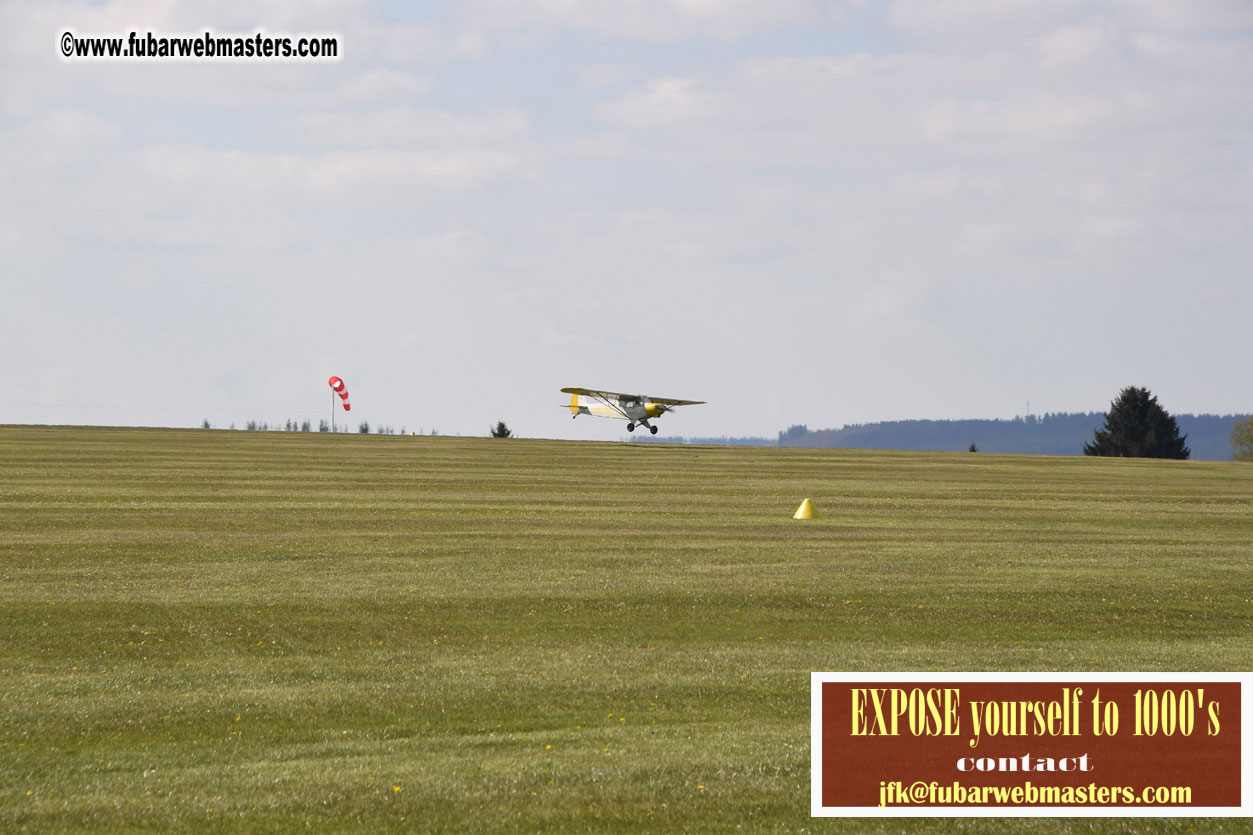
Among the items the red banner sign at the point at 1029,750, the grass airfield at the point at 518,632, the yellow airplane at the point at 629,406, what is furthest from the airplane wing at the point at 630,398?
the red banner sign at the point at 1029,750

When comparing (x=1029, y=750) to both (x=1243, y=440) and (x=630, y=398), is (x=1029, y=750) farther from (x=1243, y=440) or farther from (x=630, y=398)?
(x=1243, y=440)

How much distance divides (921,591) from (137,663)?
15.9 metres

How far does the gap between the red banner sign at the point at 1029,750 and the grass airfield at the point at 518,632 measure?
1.25ft

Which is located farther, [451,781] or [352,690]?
[352,690]

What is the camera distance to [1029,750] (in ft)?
43.1

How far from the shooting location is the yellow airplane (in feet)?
289

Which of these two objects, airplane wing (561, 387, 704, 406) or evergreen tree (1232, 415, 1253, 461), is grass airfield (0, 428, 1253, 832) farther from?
evergreen tree (1232, 415, 1253, 461)

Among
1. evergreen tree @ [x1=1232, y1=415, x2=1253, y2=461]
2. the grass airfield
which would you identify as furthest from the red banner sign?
evergreen tree @ [x1=1232, y1=415, x2=1253, y2=461]

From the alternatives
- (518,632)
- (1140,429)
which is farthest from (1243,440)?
(518,632)

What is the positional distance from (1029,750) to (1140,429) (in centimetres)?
10881

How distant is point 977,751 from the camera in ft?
42.5

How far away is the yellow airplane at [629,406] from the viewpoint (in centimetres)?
8794

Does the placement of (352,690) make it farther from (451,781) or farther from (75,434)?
(75,434)

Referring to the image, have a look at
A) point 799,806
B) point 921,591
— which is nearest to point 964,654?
point 921,591
